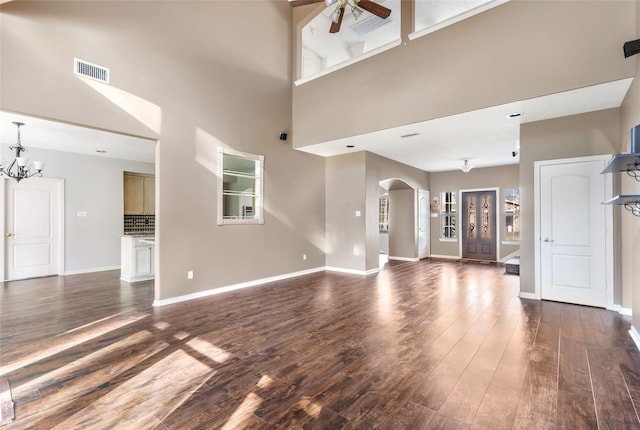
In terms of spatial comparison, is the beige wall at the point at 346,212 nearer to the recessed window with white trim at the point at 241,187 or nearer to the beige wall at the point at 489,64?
the beige wall at the point at 489,64

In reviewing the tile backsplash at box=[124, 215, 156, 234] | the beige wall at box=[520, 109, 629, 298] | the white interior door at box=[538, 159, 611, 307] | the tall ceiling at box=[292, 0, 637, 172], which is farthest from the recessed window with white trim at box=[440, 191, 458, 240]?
the tile backsplash at box=[124, 215, 156, 234]

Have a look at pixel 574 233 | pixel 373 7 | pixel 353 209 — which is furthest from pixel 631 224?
pixel 353 209

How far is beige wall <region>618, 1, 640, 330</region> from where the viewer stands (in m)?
2.98

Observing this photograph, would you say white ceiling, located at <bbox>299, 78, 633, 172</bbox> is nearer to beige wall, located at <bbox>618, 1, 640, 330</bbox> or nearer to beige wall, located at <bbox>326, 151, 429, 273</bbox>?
beige wall, located at <bbox>618, 1, 640, 330</bbox>

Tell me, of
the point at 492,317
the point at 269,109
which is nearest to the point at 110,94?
the point at 269,109

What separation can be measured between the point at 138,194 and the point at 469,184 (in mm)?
9466

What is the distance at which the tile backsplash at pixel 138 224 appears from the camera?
775 centimetres

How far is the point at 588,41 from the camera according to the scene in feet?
10.6

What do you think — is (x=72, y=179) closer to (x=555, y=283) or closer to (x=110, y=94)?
(x=110, y=94)

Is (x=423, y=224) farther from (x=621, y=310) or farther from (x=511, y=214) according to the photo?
(x=621, y=310)

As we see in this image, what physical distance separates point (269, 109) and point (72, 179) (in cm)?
485

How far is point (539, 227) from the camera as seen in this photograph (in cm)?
443

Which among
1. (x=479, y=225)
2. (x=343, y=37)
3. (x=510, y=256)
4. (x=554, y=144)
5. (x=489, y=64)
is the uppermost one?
(x=343, y=37)

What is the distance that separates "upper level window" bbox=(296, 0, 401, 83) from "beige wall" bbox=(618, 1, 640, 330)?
4.24 meters
